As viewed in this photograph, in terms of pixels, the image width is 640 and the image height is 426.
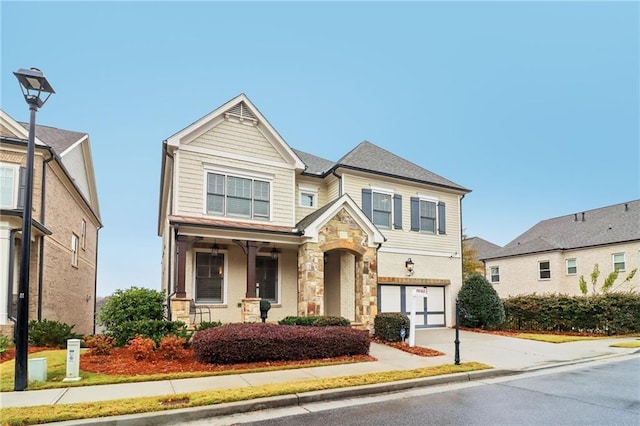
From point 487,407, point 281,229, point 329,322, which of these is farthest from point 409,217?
point 487,407

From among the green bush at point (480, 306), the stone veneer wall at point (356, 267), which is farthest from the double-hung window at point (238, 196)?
the green bush at point (480, 306)

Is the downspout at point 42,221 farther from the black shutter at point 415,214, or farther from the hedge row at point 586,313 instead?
the hedge row at point 586,313

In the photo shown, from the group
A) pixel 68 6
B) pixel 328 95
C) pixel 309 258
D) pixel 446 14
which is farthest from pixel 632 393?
pixel 328 95

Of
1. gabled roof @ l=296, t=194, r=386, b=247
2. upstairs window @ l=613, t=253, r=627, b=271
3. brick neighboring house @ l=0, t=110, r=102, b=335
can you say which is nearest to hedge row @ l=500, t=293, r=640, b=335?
upstairs window @ l=613, t=253, r=627, b=271

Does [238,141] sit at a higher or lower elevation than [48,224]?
higher

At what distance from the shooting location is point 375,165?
18969mm

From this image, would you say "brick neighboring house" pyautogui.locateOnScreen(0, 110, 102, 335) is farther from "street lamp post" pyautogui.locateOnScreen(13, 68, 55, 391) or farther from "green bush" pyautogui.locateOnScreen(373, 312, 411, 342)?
"green bush" pyautogui.locateOnScreen(373, 312, 411, 342)

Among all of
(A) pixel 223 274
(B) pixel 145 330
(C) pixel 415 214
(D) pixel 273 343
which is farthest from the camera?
(C) pixel 415 214

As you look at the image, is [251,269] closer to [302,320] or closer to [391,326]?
[302,320]

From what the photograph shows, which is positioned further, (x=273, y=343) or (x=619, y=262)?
(x=619, y=262)

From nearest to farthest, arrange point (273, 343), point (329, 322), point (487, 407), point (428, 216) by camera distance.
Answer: point (487, 407) < point (273, 343) < point (329, 322) < point (428, 216)

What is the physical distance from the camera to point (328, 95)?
36125mm

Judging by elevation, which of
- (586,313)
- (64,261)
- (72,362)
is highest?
(64,261)

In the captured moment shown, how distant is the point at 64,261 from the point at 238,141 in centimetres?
907
